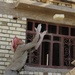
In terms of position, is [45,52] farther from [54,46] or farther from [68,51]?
[68,51]

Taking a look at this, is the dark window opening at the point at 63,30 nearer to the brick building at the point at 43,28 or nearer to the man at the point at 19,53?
the brick building at the point at 43,28

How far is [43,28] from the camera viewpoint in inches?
297

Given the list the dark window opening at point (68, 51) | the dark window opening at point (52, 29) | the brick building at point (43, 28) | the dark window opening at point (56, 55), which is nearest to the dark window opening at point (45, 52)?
the brick building at point (43, 28)

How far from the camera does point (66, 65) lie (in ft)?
24.7

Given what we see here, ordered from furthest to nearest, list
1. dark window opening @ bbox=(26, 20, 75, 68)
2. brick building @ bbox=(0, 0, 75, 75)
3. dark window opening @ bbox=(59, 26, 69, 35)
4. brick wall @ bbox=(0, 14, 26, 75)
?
dark window opening @ bbox=(59, 26, 69, 35), dark window opening @ bbox=(26, 20, 75, 68), brick building @ bbox=(0, 0, 75, 75), brick wall @ bbox=(0, 14, 26, 75)

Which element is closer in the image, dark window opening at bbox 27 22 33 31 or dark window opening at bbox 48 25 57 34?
dark window opening at bbox 27 22 33 31

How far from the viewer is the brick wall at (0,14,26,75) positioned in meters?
6.62

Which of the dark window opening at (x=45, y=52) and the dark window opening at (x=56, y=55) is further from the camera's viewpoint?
the dark window opening at (x=56, y=55)

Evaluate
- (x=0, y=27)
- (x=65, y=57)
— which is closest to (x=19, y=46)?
(x=0, y=27)

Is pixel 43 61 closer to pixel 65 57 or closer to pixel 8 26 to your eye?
pixel 65 57

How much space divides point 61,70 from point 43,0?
2133 millimetres

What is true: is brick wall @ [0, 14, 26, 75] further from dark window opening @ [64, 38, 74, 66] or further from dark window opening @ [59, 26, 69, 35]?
dark window opening @ [64, 38, 74, 66]

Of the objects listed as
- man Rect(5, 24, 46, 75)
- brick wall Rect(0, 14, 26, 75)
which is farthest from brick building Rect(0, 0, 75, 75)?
man Rect(5, 24, 46, 75)

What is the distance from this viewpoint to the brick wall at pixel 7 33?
6621 millimetres
